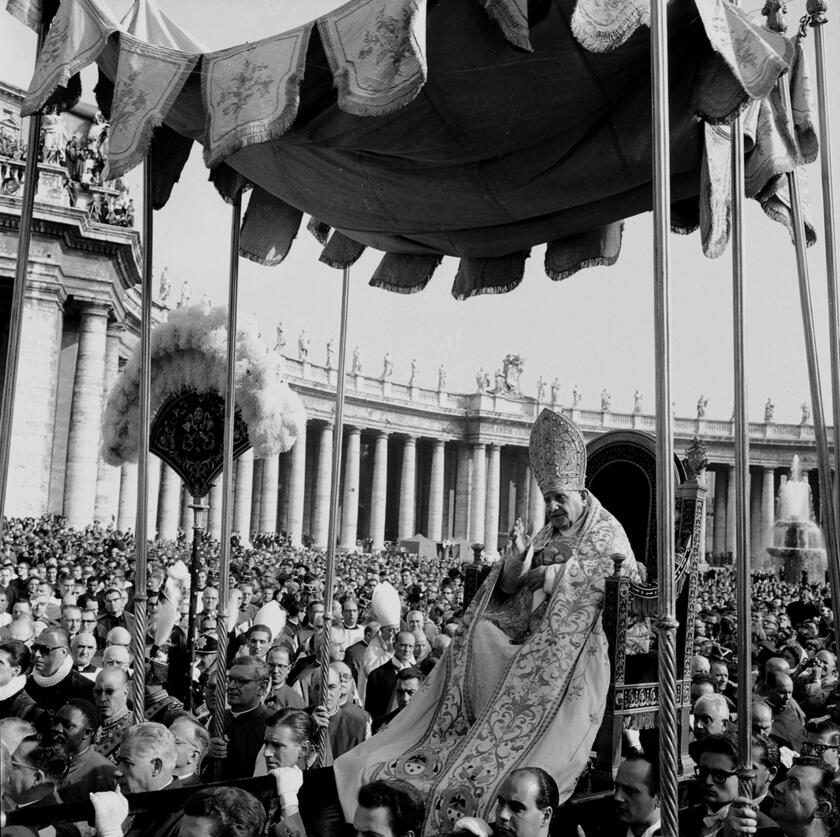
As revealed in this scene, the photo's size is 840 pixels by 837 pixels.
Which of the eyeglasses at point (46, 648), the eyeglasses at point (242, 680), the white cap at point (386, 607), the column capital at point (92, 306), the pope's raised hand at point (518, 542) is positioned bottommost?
the eyeglasses at point (242, 680)

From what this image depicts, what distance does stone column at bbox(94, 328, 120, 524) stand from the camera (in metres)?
31.7

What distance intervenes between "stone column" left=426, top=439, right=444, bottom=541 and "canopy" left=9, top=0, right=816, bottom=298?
59.2 metres

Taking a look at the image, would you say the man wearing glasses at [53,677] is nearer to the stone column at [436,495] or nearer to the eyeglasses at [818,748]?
the eyeglasses at [818,748]

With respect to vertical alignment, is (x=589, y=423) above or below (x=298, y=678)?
above

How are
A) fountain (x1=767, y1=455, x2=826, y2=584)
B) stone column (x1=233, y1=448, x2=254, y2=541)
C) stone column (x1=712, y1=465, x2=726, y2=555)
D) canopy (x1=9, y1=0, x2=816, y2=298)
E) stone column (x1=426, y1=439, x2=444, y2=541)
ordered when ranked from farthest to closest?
stone column (x1=712, y1=465, x2=726, y2=555), stone column (x1=426, y1=439, x2=444, y2=541), stone column (x1=233, y1=448, x2=254, y2=541), fountain (x1=767, y1=455, x2=826, y2=584), canopy (x1=9, y1=0, x2=816, y2=298)

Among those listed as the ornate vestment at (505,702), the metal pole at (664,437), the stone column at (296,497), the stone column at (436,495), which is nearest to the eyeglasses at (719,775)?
the metal pole at (664,437)

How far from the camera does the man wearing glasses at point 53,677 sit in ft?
23.0

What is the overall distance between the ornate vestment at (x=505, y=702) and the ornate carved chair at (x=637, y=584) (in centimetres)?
15

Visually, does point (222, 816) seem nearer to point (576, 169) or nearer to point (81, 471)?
point (576, 169)

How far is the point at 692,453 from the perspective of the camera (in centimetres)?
738

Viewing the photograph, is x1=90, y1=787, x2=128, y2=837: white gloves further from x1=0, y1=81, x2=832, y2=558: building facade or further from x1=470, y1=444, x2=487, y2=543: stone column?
x1=470, y1=444, x2=487, y2=543: stone column

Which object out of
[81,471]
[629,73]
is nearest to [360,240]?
[629,73]

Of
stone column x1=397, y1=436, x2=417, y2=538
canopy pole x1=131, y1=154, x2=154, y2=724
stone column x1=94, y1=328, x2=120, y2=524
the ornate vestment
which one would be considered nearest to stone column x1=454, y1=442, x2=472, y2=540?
stone column x1=397, y1=436, x2=417, y2=538

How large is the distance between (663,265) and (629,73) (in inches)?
51.5
